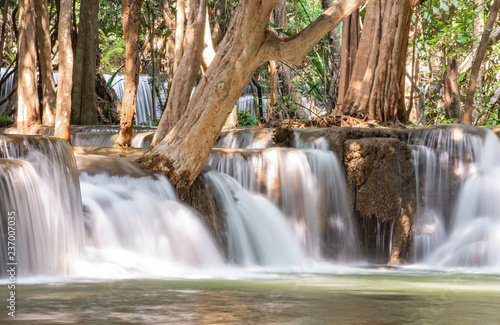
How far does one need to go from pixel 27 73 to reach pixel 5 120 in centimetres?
329

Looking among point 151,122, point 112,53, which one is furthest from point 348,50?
point 112,53

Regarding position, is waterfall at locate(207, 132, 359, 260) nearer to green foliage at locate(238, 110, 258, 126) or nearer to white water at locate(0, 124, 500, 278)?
white water at locate(0, 124, 500, 278)

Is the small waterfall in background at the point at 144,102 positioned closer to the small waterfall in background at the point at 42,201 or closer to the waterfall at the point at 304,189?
the waterfall at the point at 304,189

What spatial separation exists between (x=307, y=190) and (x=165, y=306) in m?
5.41

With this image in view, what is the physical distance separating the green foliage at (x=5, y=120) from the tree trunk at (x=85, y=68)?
1.90 meters

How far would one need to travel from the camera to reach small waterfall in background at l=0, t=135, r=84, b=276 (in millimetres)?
6047

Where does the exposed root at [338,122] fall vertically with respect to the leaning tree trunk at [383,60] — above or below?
below

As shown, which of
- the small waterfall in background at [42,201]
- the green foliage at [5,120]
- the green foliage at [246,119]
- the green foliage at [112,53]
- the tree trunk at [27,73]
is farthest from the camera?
the green foliage at [112,53]

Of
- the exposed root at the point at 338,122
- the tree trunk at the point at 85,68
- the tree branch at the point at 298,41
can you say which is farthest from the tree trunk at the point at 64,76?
the tree trunk at the point at 85,68

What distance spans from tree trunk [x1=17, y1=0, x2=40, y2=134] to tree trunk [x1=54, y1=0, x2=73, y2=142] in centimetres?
389

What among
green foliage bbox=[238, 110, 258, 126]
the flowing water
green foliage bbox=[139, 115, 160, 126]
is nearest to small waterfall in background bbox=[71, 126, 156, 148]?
the flowing water

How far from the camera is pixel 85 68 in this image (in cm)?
1562

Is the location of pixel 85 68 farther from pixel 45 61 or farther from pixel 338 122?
pixel 338 122

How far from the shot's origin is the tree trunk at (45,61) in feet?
45.6
